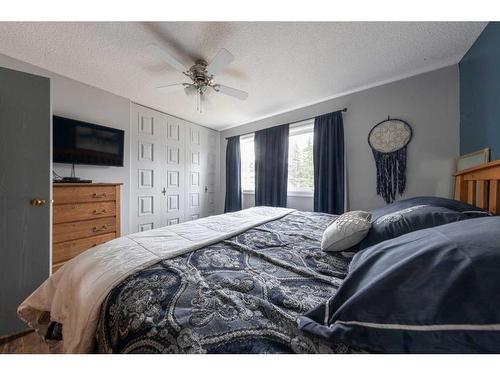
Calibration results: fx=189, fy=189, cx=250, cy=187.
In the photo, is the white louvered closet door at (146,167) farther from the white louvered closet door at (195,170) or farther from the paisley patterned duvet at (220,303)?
the paisley patterned duvet at (220,303)

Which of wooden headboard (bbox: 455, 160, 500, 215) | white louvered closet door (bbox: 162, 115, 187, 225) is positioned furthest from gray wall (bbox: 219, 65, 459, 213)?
white louvered closet door (bbox: 162, 115, 187, 225)

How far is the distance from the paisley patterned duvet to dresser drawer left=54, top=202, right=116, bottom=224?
187 cm

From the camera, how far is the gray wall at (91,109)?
222cm

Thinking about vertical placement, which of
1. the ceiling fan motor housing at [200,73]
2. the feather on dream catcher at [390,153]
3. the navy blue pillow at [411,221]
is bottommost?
the navy blue pillow at [411,221]

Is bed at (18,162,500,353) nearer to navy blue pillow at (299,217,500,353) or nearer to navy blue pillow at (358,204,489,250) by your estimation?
navy blue pillow at (299,217,500,353)

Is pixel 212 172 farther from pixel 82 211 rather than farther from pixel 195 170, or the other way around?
pixel 82 211

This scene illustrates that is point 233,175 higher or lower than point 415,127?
lower

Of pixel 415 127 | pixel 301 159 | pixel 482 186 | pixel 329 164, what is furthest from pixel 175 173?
pixel 482 186

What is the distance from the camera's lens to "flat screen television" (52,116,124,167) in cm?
221

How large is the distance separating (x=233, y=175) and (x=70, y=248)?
278cm

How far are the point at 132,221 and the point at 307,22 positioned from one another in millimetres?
3343

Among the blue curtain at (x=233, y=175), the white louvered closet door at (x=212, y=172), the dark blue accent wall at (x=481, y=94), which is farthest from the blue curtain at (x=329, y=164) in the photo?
the white louvered closet door at (x=212, y=172)

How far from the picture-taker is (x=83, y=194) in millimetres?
2080

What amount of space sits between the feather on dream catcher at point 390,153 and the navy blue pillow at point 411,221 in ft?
4.78
